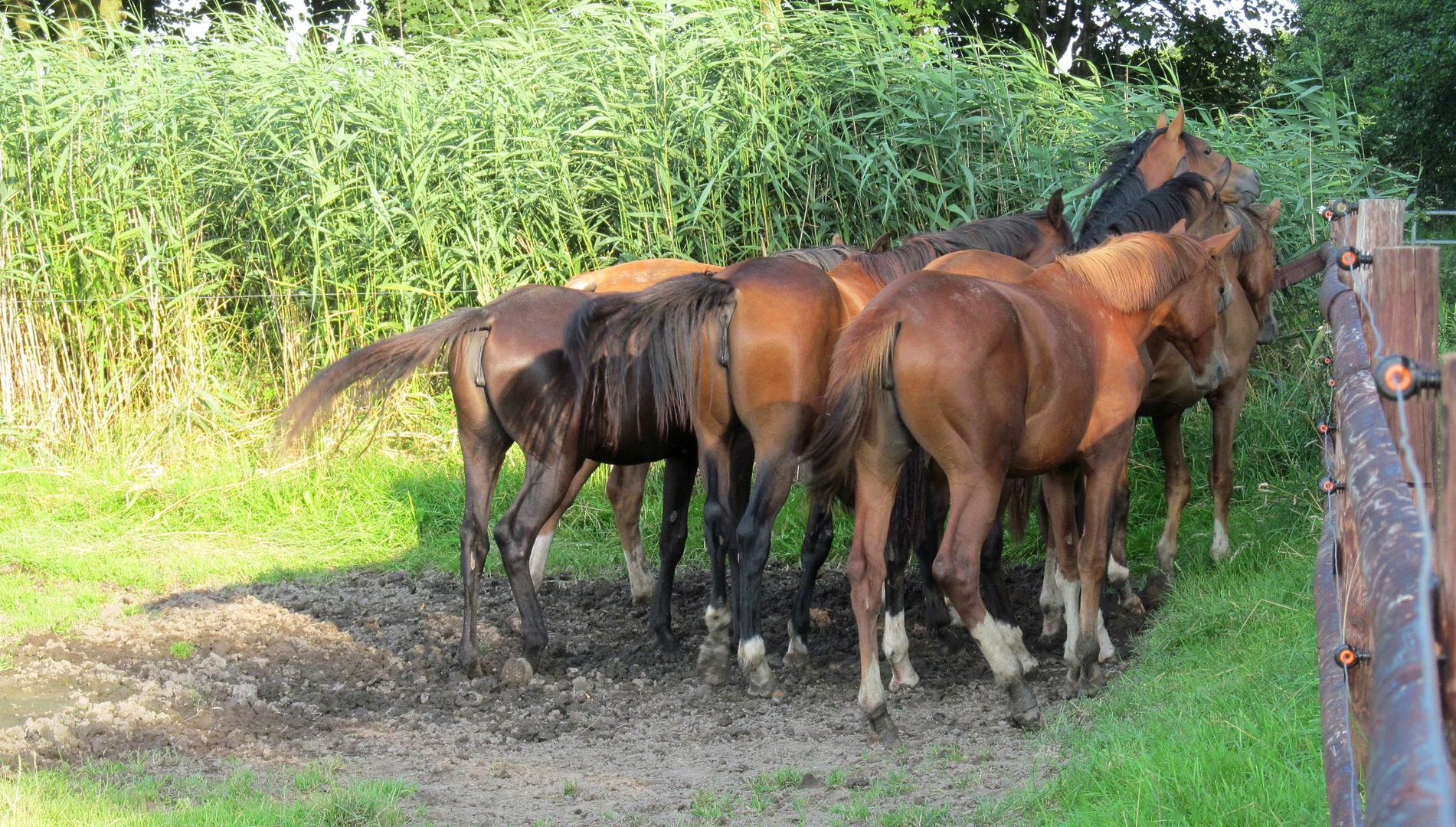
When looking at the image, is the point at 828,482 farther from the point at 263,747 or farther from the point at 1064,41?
the point at 1064,41

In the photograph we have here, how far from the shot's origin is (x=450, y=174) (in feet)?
26.8

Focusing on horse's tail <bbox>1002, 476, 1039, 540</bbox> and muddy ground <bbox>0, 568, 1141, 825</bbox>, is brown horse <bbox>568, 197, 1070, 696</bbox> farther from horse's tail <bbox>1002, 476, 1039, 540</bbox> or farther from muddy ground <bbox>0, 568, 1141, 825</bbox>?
horse's tail <bbox>1002, 476, 1039, 540</bbox>

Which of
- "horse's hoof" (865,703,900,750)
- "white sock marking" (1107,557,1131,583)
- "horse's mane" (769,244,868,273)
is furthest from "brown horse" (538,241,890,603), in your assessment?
"horse's hoof" (865,703,900,750)

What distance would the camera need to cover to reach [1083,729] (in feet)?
13.2

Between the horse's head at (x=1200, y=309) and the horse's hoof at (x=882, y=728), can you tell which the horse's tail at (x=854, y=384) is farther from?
the horse's head at (x=1200, y=309)

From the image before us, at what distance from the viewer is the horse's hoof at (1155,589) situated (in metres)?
5.92

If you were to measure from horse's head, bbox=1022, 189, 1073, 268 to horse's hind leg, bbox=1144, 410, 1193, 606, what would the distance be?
1.02 meters

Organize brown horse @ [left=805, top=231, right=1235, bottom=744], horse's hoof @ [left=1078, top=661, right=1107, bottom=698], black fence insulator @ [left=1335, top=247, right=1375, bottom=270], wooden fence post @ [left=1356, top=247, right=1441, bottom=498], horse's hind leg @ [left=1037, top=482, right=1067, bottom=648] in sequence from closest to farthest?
wooden fence post @ [left=1356, top=247, right=1441, bottom=498] < black fence insulator @ [left=1335, top=247, right=1375, bottom=270] < brown horse @ [left=805, top=231, right=1235, bottom=744] < horse's hoof @ [left=1078, top=661, right=1107, bottom=698] < horse's hind leg @ [left=1037, top=482, right=1067, bottom=648]

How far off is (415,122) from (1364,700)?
7.22 metres

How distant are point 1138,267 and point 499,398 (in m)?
2.67

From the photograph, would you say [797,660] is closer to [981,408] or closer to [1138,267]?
[981,408]

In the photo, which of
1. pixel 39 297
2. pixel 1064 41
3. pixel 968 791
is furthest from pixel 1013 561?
pixel 1064 41

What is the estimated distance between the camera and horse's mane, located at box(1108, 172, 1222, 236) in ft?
18.8

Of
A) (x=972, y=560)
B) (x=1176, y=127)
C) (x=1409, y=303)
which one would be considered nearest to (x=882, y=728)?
(x=972, y=560)
